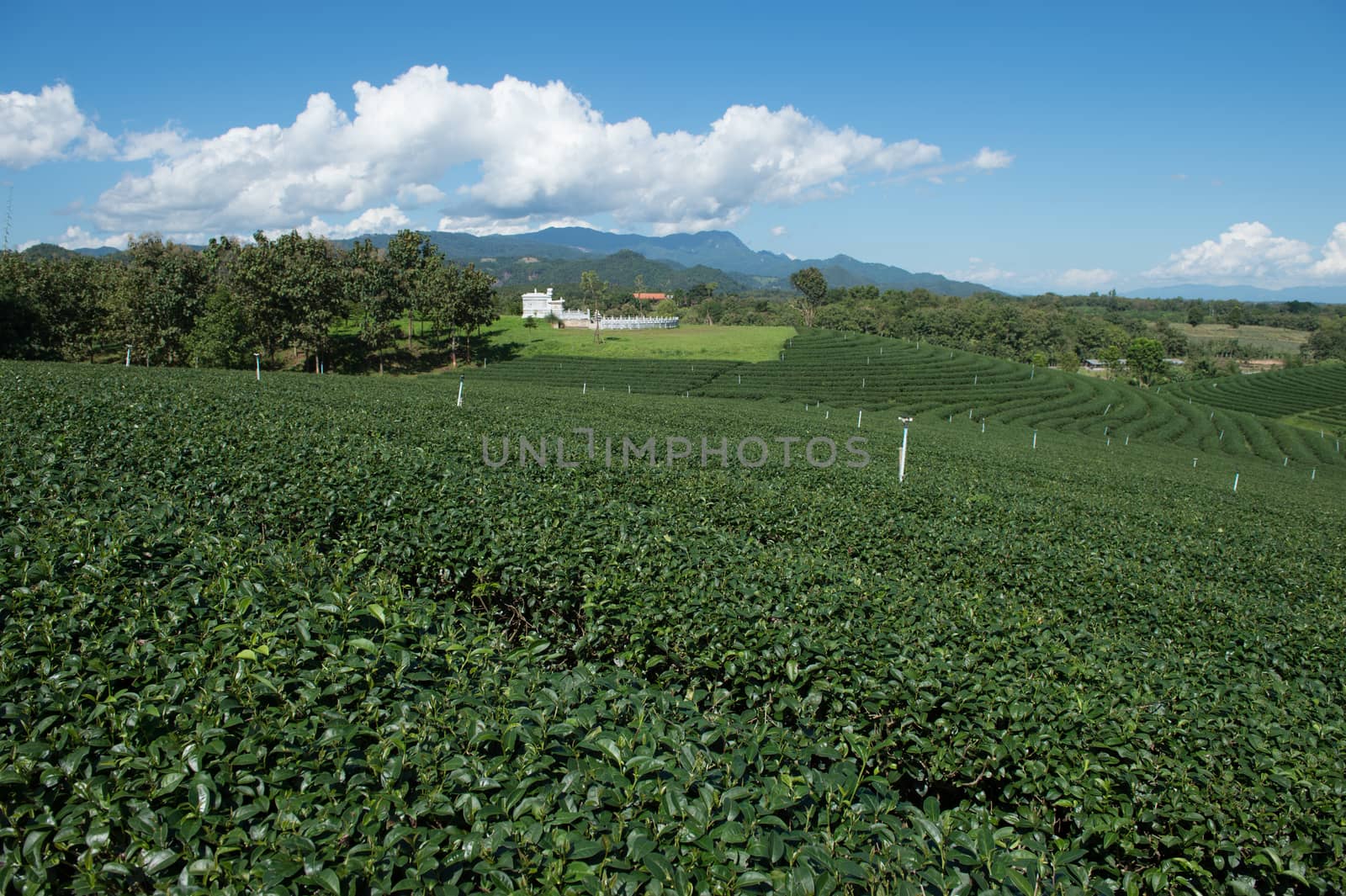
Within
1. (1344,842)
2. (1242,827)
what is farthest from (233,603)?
(1344,842)

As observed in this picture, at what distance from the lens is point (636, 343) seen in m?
66.8

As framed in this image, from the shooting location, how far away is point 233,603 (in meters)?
3.94

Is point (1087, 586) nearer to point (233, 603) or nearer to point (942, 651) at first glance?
point (942, 651)

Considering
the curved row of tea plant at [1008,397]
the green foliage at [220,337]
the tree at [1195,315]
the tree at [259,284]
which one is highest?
the tree at [1195,315]

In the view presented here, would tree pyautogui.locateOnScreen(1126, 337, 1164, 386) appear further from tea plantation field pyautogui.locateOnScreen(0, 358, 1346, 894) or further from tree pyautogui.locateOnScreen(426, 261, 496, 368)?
tea plantation field pyautogui.locateOnScreen(0, 358, 1346, 894)

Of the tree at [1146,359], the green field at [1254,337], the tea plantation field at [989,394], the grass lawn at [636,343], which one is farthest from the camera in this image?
the green field at [1254,337]

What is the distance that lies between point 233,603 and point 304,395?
14014mm

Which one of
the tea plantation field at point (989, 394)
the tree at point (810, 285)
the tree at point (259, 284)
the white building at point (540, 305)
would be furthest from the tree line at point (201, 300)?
the tree at point (810, 285)

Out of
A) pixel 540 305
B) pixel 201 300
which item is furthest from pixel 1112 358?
pixel 201 300

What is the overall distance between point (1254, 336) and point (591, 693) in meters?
195

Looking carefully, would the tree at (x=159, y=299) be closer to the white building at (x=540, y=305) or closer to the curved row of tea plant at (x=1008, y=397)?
the curved row of tea plant at (x=1008, y=397)

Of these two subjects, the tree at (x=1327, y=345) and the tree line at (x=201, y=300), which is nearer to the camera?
the tree line at (x=201, y=300)

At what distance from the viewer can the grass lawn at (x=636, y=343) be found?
61.7 meters

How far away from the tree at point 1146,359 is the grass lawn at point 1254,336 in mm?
47977
